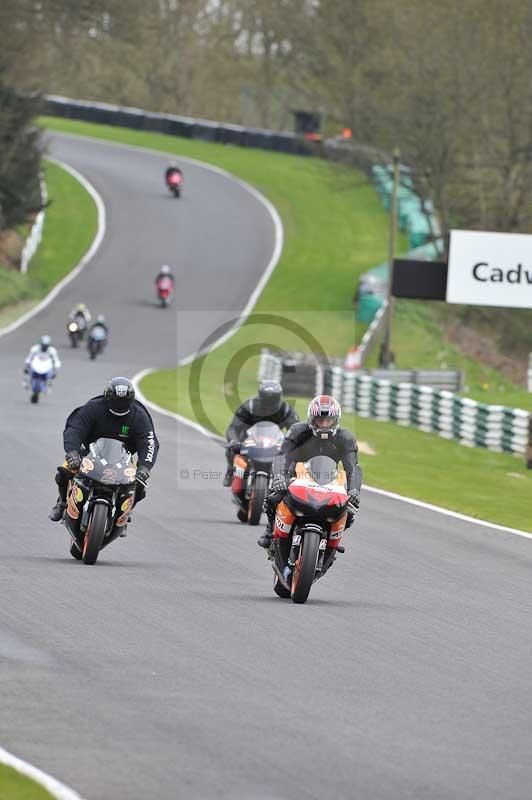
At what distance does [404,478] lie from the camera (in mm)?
24641

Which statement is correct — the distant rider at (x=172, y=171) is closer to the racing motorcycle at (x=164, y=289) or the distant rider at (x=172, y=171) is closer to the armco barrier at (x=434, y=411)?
the racing motorcycle at (x=164, y=289)

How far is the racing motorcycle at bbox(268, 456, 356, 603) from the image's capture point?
1212 centimetres

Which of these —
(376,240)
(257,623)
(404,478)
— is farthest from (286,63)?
(257,623)

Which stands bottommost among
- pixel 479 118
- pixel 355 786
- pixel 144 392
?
pixel 144 392

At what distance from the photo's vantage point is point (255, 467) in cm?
1733

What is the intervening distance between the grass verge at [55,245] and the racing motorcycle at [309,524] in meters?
39.4

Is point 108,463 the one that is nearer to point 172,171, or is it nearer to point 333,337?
point 333,337

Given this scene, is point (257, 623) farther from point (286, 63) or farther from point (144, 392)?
point (286, 63)

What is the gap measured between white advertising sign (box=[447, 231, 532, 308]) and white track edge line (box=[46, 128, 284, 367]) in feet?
69.8

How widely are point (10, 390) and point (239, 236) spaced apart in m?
33.4

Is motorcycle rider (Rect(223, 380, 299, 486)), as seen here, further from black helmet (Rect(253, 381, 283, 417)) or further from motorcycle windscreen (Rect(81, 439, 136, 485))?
motorcycle windscreen (Rect(81, 439, 136, 485))

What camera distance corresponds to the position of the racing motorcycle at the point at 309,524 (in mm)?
12125

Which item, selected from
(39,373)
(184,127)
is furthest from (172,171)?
(39,373)

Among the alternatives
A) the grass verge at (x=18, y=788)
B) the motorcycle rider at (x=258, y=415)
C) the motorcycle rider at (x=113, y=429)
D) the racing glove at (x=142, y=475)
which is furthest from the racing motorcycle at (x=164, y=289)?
the grass verge at (x=18, y=788)
